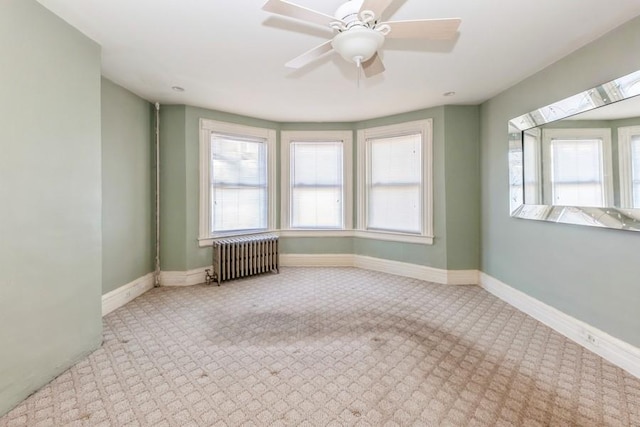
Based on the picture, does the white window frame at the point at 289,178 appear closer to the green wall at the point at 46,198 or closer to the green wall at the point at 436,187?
the green wall at the point at 436,187

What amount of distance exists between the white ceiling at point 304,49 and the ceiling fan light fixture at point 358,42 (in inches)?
15.7

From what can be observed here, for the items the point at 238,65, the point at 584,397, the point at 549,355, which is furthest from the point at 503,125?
the point at 238,65

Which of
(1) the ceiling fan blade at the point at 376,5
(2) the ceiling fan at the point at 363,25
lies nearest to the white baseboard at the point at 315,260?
(2) the ceiling fan at the point at 363,25

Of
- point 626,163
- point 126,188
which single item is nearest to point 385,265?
point 626,163

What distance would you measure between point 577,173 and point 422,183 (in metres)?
1.92

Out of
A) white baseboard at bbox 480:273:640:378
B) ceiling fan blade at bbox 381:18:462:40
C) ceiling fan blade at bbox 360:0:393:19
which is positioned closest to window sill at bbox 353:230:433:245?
white baseboard at bbox 480:273:640:378

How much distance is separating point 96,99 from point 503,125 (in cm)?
419

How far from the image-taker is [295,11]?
4.96 ft

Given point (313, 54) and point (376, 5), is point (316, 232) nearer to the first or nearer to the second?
point (313, 54)

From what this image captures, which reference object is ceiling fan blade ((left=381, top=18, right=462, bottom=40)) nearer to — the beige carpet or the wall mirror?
the wall mirror

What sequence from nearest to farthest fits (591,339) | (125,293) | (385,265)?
(591,339) < (125,293) < (385,265)

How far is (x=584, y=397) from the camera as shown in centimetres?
178

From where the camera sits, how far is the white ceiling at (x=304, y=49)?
195cm

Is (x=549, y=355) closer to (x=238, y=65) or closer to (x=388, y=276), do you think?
(x=388, y=276)
